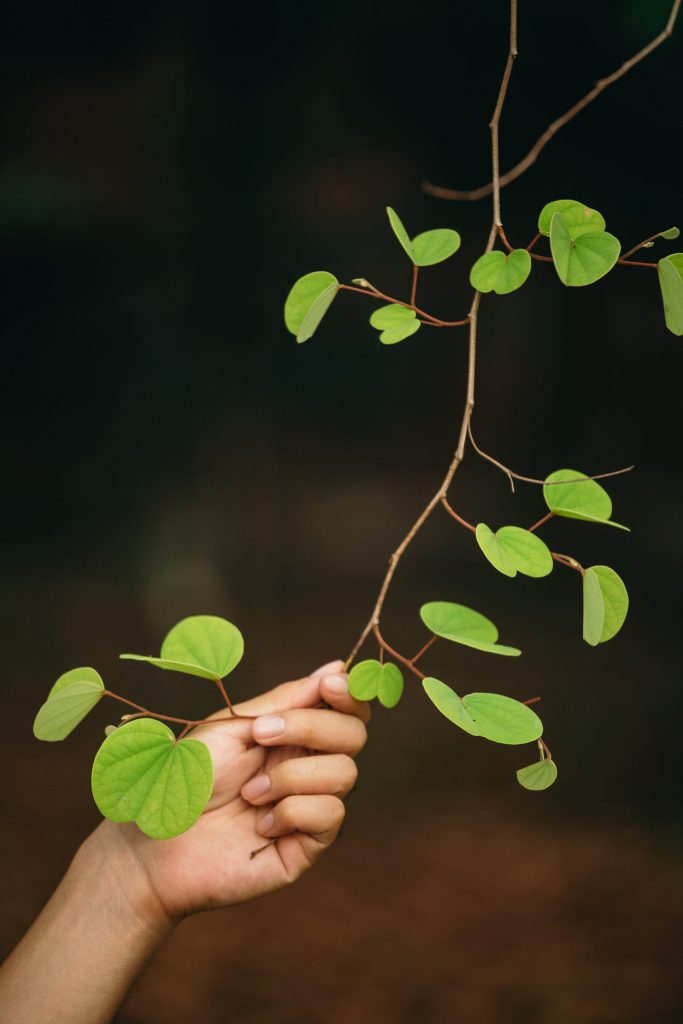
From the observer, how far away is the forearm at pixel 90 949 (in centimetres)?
79

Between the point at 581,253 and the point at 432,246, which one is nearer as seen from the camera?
the point at 581,253

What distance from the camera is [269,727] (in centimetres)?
76

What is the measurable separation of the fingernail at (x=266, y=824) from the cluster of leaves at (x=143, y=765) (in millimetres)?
255

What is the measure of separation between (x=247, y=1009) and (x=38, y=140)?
325cm

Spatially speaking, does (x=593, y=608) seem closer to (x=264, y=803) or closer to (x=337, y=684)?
(x=337, y=684)

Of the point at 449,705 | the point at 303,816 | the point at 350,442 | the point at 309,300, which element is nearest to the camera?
the point at 449,705

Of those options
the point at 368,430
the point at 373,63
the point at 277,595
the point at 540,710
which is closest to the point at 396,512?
the point at 368,430

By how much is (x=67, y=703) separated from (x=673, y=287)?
48 centimetres

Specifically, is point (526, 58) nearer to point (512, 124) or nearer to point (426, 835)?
point (512, 124)

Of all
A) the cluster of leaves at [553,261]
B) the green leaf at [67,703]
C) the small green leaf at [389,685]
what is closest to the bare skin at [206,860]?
the small green leaf at [389,685]

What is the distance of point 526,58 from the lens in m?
3.01

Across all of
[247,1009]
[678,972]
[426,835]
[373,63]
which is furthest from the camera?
[373,63]

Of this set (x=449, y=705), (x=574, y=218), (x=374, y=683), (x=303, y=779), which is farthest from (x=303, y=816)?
(x=574, y=218)

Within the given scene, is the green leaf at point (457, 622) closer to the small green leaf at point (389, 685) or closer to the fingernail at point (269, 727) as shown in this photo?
the small green leaf at point (389, 685)
